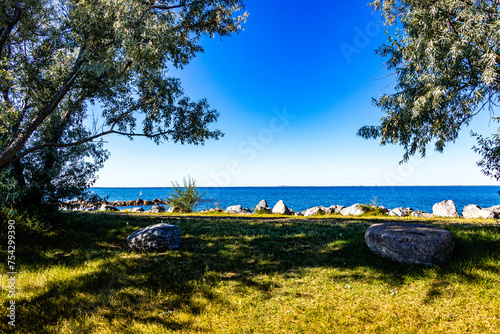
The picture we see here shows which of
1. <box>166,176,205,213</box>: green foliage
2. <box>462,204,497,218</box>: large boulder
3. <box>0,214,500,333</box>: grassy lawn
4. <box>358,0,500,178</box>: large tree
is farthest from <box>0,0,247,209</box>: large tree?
<box>462,204,497,218</box>: large boulder

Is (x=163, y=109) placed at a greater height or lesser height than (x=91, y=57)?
lesser

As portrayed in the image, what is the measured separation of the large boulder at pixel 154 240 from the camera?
323 inches

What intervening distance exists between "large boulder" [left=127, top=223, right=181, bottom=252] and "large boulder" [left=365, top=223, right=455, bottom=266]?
6.96 meters

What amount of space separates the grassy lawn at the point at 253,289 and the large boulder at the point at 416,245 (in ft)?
0.79

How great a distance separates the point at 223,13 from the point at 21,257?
1267 cm

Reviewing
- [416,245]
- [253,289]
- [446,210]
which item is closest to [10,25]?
[253,289]

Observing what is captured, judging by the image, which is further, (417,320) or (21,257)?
(21,257)

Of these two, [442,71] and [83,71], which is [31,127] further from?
[442,71]

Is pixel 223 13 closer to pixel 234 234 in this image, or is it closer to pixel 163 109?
pixel 163 109

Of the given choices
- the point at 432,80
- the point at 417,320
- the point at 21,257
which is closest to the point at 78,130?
the point at 21,257

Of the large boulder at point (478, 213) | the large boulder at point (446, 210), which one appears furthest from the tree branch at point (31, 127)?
A: the large boulder at point (446, 210)

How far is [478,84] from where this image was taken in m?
8.29

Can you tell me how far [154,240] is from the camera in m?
8.23

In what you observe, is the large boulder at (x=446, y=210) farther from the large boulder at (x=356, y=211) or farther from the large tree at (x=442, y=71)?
the large tree at (x=442, y=71)
